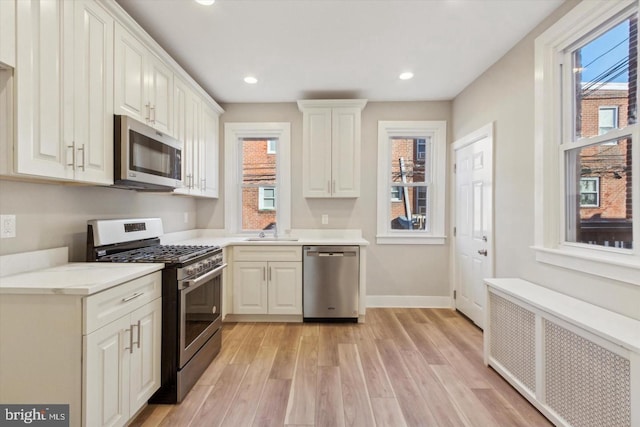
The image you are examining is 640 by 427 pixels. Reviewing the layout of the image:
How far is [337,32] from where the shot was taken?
2400 millimetres

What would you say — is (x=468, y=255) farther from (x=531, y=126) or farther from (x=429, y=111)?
(x=429, y=111)

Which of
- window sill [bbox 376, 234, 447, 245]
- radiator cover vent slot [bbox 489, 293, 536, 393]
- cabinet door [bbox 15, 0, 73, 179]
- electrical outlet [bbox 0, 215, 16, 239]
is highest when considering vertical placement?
cabinet door [bbox 15, 0, 73, 179]

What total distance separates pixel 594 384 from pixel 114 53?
130 inches

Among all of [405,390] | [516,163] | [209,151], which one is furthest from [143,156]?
[516,163]

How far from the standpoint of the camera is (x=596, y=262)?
1.80 metres

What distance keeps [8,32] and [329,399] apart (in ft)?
8.41

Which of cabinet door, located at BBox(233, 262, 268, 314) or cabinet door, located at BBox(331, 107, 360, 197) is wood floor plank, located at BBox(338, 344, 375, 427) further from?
cabinet door, located at BBox(331, 107, 360, 197)

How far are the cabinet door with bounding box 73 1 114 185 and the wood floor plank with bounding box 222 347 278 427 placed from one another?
64.6 inches

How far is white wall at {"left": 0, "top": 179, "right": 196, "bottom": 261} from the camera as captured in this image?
5.30ft

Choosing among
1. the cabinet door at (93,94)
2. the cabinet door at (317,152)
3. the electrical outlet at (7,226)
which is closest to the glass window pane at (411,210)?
the cabinet door at (317,152)

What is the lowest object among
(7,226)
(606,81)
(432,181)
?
(7,226)

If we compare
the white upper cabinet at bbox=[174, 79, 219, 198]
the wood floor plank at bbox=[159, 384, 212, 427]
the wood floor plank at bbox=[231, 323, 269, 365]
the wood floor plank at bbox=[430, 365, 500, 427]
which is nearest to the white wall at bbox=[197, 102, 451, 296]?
the white upper cabinet at bbox=[174, 79, 219, 198]

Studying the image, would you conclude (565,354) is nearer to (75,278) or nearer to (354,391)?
(354,391)

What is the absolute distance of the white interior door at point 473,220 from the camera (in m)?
3.06
